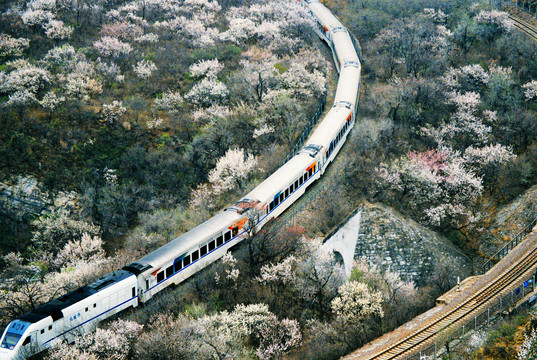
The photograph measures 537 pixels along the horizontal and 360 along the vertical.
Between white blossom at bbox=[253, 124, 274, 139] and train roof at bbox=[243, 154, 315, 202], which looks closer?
train roof at bbox=[243, 154, 315, 202]

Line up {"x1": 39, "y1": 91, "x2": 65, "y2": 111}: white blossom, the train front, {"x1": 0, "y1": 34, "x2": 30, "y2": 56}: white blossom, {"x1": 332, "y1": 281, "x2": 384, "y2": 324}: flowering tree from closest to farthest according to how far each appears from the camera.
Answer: the train front
{"x1": 332, "y1": 281, "x2": 384, "y2": 324}: flowering tree
{"x1": 39, "y1": 91, "x2": 65, "y2": 111}: white blossom
{"x1": 0, "y1": 34, "x2": 30, "y2": 56}: white blossom

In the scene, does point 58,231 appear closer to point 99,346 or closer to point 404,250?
point 99,346

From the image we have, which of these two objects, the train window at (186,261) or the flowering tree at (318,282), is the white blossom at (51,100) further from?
the flowering tree at (318,282)

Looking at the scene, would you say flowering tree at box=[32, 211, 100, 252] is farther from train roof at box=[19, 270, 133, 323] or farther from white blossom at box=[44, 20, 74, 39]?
white blossom at box=[44, 20, 74, 39]

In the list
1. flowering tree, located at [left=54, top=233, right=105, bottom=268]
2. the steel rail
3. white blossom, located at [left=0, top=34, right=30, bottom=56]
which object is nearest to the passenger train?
flowering tree, located at [left=54, top=233, right=105, bottom=268]

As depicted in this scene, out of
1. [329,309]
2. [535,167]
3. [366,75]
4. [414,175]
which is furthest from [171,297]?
[366,75]

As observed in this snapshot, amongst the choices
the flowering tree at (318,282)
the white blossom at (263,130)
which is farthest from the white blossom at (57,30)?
the flowering tree at (318,282)

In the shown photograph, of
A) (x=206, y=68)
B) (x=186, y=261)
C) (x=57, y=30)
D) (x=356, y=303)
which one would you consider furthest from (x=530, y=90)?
(x=57, y=30)
